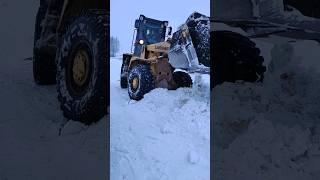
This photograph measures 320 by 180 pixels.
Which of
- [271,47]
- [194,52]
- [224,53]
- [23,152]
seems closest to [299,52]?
[271,47]

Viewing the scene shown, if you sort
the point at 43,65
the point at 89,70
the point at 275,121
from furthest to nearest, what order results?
the point at 43,65 < the point at 89,70 < the point at 275,121

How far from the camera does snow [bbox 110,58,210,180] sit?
3.13 m

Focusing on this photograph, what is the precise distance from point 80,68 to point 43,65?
324mm

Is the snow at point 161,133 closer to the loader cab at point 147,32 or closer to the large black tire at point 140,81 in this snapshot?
the large black tire at point 140,81

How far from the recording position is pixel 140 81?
3363 millimetres

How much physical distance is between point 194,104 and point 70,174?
1.14 metres

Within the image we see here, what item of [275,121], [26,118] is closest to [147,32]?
[275,121]

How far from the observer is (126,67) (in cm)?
340

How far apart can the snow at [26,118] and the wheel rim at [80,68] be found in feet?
0.73

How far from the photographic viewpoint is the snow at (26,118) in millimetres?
Answer: 3688

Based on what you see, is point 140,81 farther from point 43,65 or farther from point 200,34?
point 43,65

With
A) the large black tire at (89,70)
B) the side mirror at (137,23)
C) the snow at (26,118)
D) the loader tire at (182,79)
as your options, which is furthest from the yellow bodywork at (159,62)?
the snow at (26,118)

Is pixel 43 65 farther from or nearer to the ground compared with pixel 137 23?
nearer to the ground

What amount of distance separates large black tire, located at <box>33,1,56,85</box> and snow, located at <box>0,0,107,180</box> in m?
0.05
